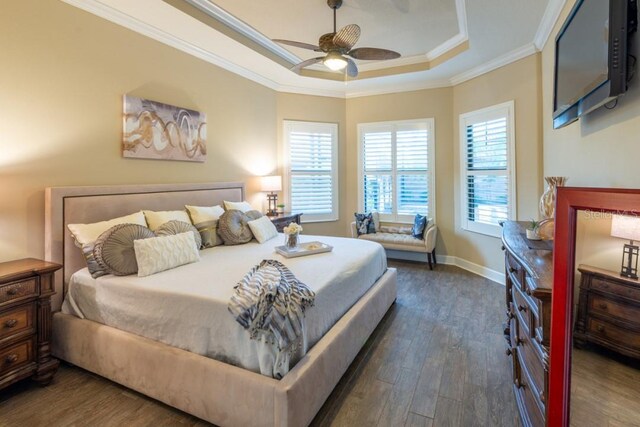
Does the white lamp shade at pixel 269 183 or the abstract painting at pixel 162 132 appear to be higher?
the abstract painting at pixel 162 132

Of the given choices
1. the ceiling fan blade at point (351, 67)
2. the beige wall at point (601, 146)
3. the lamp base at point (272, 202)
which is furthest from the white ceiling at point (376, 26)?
the lamp base at point (272, 202)

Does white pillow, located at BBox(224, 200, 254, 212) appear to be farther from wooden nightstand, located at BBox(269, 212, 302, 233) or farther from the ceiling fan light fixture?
the ceiling fan light fixture

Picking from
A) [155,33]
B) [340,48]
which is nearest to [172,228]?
[155,33]

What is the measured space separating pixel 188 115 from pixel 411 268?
3.83 meters

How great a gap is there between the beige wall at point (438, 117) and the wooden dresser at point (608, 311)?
14.0 feet

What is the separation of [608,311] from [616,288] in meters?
0.07

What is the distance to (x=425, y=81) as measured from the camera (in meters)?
5.06

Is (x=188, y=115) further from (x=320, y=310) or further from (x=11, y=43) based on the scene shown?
(x=320, y=310)

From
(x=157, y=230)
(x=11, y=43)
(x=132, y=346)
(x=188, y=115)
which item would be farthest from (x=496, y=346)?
(x=11, y=43)

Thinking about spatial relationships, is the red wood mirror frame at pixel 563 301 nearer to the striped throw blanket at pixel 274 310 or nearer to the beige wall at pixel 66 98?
the striped throw blanket at pixel 274 310

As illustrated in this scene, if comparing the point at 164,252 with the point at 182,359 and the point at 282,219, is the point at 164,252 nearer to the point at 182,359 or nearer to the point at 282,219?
the point at 182,359

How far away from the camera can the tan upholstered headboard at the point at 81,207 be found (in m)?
2.47

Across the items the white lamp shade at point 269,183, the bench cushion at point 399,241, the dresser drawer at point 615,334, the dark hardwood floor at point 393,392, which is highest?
the white lamp shade at point 269,183

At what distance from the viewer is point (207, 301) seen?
5.95ft
